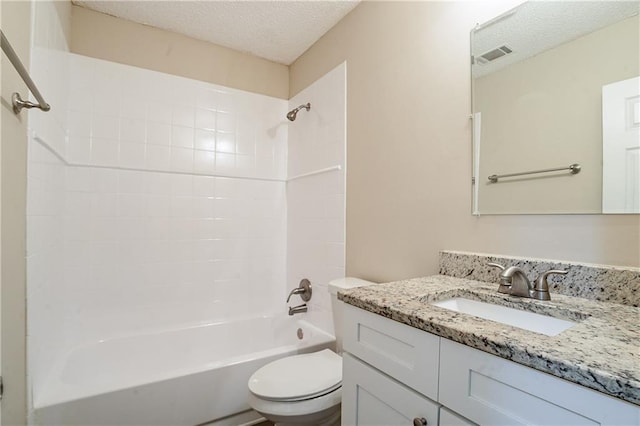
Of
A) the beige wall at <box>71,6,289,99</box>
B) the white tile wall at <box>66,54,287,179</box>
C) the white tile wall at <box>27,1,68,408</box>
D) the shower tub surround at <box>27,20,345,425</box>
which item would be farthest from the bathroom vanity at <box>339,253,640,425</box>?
the beige wall at <box>71,6,289,99</box>

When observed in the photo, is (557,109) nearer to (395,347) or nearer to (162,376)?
(395,347)

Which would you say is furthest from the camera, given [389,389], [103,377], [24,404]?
[103,377]

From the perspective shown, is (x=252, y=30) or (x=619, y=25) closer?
(x=619, y=25)

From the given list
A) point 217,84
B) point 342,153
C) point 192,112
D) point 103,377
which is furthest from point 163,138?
point 103,377

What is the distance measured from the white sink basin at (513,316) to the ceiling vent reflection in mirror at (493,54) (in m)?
0.91

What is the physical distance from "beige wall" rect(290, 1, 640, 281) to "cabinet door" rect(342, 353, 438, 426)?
2.07 ft

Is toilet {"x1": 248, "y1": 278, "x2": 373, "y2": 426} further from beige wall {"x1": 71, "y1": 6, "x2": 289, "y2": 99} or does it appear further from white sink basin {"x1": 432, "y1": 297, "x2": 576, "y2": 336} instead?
beige wall {"x1": 71, "y1": 6, "x2": 289, "y2": 99}

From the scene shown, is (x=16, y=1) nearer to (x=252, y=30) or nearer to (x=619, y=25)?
(x=252, y=30)

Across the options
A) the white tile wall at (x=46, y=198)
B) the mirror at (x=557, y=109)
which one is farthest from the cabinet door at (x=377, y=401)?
the white tile wall at (x=46, y=198)

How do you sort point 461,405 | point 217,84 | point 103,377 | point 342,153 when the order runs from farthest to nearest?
point 217,84 < point 342,153 < point 103,377 < point 461,405

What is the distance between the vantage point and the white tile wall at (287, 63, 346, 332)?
193 cm

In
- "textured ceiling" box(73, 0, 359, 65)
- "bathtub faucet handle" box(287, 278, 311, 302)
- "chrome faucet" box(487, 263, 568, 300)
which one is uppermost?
"textured ceiling" box(73, 0, 359, 65)

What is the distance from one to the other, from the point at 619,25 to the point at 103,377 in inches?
107

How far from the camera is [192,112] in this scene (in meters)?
2.18
